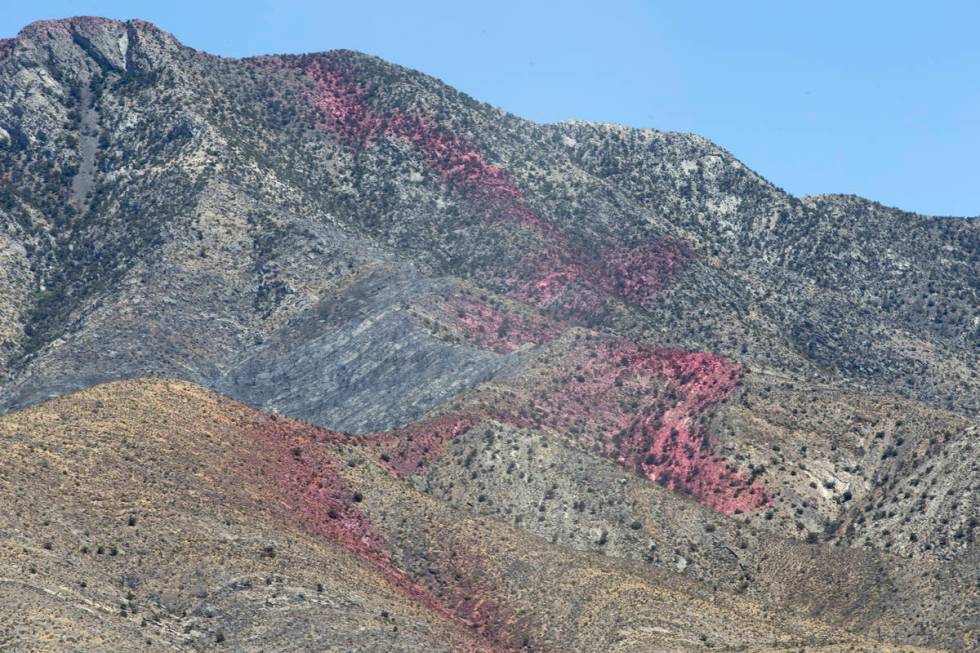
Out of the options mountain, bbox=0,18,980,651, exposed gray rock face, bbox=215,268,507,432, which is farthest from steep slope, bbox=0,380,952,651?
exposed gray rock face, bbox=215,268,507,432

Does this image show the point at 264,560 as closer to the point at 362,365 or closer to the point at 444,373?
the point at 444,373

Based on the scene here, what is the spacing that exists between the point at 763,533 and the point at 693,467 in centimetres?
1215

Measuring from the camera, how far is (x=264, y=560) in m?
71.2

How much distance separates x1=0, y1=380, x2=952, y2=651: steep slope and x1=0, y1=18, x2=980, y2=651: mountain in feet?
0.68

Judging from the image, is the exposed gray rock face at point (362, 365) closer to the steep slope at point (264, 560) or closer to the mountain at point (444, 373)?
the mountain at point (444, 373)

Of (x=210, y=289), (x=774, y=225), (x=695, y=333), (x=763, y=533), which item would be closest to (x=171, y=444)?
(x=763, y=533)

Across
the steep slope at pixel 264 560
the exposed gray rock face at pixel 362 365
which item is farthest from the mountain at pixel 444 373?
the exposed gray rock face at pixel 362 365

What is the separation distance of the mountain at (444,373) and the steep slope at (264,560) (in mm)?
206

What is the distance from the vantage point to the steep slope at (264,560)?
214ft

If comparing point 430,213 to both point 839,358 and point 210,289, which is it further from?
point 839,358

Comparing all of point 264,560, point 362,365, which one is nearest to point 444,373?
point 362,365

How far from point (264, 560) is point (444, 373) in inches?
1823

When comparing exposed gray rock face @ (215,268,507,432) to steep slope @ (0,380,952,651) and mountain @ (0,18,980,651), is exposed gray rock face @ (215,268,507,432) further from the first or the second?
steep slope @ (0,380,952,651)

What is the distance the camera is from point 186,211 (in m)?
142
